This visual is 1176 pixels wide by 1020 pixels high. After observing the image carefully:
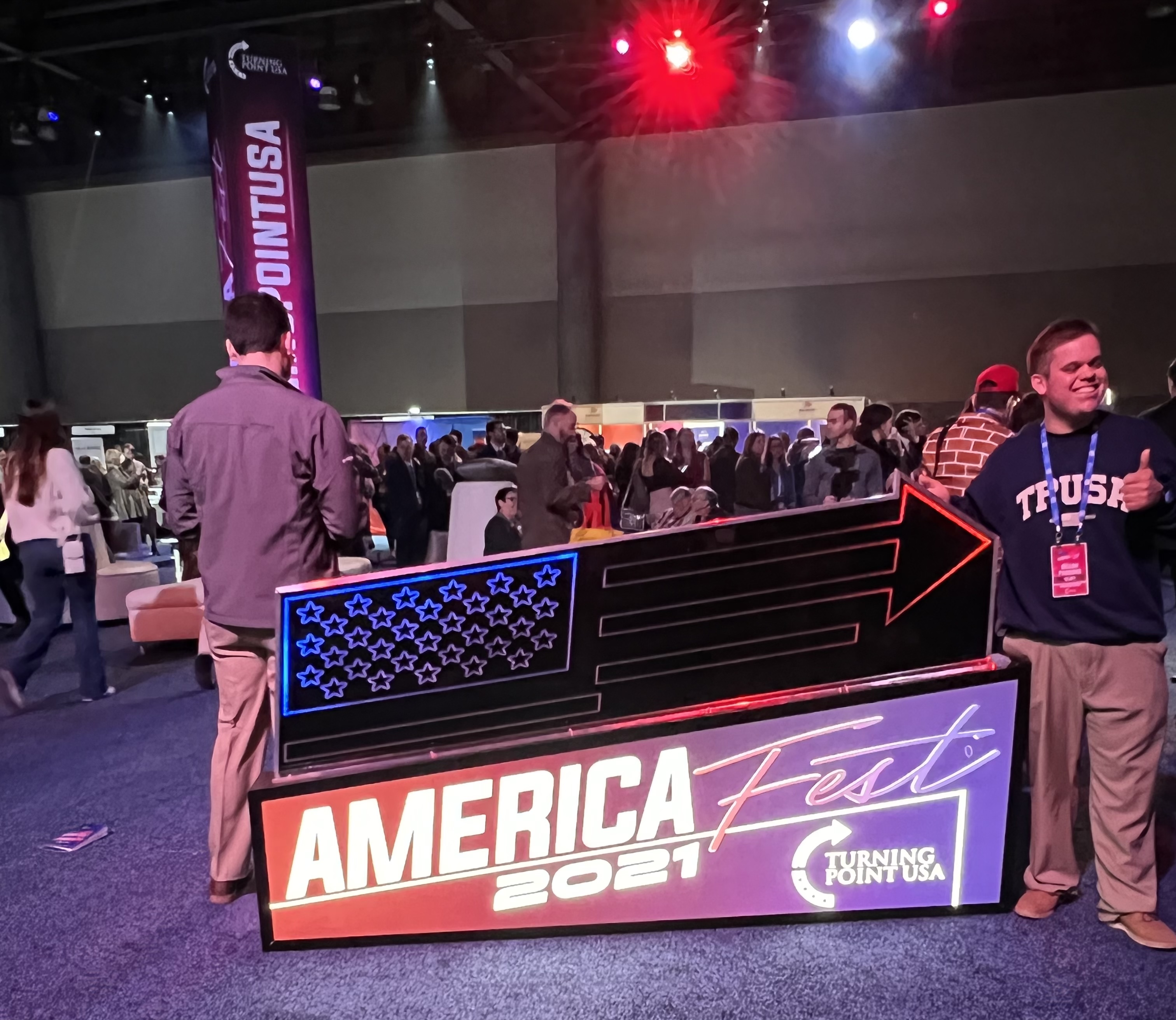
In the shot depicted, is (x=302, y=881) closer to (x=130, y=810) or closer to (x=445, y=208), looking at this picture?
(x=130, y=810)

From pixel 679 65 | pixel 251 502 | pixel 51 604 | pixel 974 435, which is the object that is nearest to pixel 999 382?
pixel 974 435

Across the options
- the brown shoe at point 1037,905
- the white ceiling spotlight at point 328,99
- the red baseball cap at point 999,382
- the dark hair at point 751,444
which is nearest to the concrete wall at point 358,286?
the white ceiling spotlight at point 328,99

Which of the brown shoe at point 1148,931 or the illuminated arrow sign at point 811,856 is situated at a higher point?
the illuminated arrow sign at point 811,856

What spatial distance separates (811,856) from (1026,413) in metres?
2.33

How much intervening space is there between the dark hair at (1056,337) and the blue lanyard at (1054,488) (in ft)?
0.58

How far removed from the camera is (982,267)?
10477mm

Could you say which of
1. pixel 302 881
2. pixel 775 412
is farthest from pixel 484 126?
pixel 302 881

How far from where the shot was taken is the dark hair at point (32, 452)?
4.02 meters

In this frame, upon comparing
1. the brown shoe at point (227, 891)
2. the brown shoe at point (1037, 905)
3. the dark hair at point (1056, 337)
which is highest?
the dark hair at point (1056, 337)

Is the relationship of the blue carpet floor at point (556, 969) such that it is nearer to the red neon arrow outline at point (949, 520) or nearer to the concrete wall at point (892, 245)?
the red neon arrow outline at point (949, 520)

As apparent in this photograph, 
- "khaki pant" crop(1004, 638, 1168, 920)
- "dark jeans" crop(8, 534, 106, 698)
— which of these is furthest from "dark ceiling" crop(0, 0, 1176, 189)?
"khaki pant" crop(1004, 638, 1168, 920)

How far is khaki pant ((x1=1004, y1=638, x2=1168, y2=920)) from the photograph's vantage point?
200 cm

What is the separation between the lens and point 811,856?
2098 millimetres

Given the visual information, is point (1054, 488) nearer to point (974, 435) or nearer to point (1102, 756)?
point (1102, 756)
